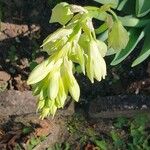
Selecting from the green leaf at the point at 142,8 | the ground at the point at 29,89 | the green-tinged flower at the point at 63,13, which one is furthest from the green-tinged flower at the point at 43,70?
the ground at the point at 29,89

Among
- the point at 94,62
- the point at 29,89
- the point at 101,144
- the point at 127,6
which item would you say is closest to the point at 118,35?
the point at 94,62

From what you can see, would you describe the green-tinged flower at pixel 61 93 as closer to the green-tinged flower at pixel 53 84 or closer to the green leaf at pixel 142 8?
the green-tinged flower at pixel 53 84

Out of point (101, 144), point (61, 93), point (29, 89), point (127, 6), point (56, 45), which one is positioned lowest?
point (101, 144)

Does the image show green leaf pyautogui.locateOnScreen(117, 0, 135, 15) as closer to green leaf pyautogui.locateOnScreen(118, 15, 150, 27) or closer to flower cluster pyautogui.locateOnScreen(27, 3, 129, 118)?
green leaf pyautogui.locateOnScreen(118, 15, 150, 27)

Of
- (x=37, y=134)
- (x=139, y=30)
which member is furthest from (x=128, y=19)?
(x=37, y=134)

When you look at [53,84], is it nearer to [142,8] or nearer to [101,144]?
[142,8]

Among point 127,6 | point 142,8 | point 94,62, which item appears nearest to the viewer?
point 94,62

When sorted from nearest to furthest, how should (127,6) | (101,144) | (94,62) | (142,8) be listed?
(94,62)
(142,8)
(127,6)
(101,144)
